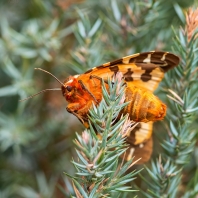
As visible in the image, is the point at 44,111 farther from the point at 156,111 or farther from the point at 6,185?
the point at 156,111

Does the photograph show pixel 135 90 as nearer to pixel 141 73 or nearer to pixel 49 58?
pixel 141 73

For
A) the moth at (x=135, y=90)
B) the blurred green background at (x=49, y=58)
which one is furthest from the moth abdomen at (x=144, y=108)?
the blurred green background at (x=49, y=58)

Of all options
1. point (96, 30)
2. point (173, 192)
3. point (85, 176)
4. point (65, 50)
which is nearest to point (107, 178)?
point (85, 176)

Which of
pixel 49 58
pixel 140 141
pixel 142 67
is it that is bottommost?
pixel 140 141

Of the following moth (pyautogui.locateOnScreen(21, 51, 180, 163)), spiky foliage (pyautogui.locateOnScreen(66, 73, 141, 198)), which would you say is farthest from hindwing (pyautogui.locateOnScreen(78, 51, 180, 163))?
spiky foliage (pyautogui.locateOnScreen(66, 73, 141, 198))

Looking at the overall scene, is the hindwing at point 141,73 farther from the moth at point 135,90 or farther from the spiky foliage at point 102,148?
the spiky foliage at point 102,148

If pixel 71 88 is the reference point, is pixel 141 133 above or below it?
below

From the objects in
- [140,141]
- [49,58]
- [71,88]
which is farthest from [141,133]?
[49,58]

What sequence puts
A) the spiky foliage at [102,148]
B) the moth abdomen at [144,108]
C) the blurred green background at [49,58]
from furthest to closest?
the blurred green background at [49,58] < the moth abdomen at [144,108] < the spiky foliage at [102,148]
